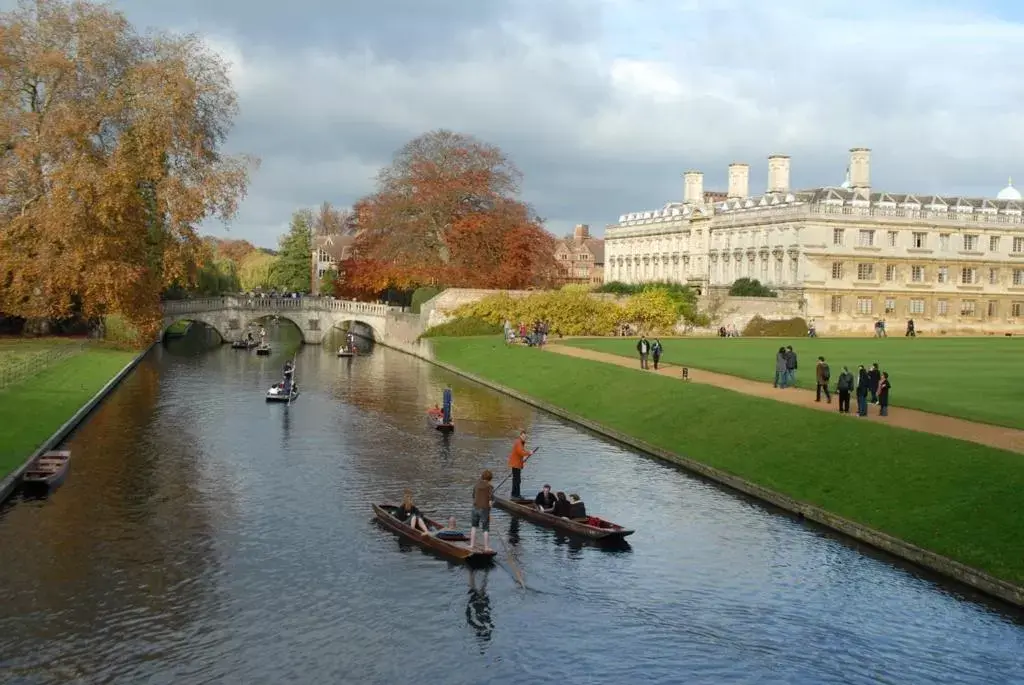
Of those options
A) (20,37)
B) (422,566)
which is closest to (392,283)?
(20,37)

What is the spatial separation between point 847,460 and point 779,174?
8259 centimetres

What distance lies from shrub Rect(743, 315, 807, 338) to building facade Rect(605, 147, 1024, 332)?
2.31m

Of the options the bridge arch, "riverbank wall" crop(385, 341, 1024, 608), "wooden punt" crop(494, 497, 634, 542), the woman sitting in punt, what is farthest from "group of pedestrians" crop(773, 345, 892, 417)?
the bridge arch

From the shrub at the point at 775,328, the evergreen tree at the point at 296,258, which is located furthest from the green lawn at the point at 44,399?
the evergreen tree at the point at 296,258

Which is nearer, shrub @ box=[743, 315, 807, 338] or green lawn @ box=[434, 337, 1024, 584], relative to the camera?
green lawn @ box=[434, 337, 1024, 584]

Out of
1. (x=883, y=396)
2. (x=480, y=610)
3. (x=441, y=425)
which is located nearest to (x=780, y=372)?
(x=883, y=396)

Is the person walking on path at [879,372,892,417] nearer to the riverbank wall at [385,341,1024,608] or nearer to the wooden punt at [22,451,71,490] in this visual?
the riverbank wall at [385,341,1024,608]

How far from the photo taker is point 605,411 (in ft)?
158

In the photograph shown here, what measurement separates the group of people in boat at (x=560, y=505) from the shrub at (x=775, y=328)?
6636 cm

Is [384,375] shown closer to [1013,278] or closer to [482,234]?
[482,234]

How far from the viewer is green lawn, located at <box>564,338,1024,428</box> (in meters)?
41.1

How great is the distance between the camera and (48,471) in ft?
104

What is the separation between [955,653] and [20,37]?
202 feet

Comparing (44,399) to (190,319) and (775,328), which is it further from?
(775,328)
